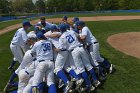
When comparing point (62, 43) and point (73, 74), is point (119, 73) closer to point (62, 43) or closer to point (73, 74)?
point (73, 74)

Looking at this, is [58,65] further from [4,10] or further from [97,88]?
[4,10]

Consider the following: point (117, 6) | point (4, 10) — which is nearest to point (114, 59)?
point (117, 6)

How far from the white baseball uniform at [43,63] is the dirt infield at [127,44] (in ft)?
22.7

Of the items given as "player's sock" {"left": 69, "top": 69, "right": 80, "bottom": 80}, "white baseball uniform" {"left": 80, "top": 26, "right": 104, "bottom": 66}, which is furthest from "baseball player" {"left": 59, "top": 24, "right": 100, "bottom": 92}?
"white baseball uniform" {"left": 80, "top": 26, "right": 104, "bottom": 66}

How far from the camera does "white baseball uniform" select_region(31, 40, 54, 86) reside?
837 cm

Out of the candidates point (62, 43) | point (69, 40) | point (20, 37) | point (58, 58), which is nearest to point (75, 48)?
point (69, 40)

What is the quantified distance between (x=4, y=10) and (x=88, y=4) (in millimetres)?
32105

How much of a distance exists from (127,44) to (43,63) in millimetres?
10085

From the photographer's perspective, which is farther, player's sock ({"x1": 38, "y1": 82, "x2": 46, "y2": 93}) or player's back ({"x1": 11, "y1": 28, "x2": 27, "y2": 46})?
player's back ({"x1": 11, "y1": 28, "x2": 27, "y2": 46})

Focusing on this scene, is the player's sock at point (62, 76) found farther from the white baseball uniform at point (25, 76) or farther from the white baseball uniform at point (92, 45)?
the white baseball uniform at point (92, 45)

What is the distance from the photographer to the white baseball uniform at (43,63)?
27.5 feet

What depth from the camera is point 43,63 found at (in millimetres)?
8461

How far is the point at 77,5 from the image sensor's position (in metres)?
99.2

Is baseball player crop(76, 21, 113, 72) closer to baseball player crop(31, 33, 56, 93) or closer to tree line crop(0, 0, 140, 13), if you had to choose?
baseball player crop(31, 33, 56, 93)
